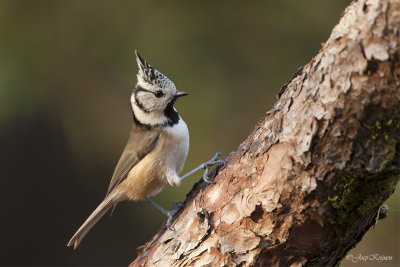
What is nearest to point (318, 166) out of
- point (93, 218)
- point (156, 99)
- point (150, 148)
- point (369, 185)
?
point (369, 185)

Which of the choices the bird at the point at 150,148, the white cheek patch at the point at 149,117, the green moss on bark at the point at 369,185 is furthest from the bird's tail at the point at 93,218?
the green moss on bark at the point at 369,185

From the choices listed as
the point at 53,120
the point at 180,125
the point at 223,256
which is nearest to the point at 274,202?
the point at 223,256

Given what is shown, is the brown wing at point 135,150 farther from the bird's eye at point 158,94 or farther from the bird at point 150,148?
the bird's eye at point 158,94

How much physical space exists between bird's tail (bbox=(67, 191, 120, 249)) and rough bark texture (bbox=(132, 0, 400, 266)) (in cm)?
125

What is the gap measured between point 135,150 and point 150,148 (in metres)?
0.14

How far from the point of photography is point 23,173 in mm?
5668

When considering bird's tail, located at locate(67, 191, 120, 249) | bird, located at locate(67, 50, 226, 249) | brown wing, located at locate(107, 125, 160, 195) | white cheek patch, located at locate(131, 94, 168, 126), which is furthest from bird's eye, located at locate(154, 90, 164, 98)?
bird's tail, located at locate(67, 191, 120, 249)

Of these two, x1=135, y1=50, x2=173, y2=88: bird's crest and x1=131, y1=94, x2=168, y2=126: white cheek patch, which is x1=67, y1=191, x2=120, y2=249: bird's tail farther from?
x1=135, y1=50, x2=173, y2=88: bird's crest

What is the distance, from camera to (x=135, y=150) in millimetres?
3596

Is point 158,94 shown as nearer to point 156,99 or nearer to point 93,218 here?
point 156,99

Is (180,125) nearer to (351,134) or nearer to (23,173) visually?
(351,134)

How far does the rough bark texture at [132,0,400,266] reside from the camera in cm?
170

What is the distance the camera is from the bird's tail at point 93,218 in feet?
11.1

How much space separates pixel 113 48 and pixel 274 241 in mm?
3286
